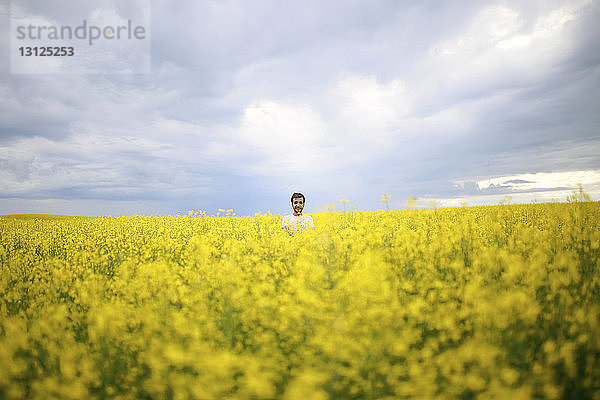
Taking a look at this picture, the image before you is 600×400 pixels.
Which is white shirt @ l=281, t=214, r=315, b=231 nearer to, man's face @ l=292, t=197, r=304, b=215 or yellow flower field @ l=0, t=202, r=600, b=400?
man's face @ l=292, t=197, r=304, b=215

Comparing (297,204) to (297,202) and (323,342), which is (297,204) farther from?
(323,342)

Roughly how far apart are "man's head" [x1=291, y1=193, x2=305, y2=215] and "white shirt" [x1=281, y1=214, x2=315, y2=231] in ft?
0.61

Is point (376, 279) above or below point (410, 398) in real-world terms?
above

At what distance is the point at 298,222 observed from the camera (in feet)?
26.4

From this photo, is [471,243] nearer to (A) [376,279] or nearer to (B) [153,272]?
(A) [376,279]

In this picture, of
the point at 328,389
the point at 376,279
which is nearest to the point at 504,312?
the point at 376,279

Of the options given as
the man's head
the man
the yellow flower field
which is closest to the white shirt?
the man

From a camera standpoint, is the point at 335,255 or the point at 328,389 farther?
the point at 335,255

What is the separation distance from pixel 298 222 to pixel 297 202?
593 millimetres

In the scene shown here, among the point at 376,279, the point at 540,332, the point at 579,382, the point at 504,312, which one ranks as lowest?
the point at 579,382

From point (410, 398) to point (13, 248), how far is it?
11.4 meters

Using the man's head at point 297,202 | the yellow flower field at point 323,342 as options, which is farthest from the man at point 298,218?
the yellow flower field at point 323,342

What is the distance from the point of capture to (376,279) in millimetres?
3039

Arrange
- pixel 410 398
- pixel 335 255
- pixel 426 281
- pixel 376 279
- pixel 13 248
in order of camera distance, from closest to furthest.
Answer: pixel 410 398
pixel 376 279
pixel 426 281
pixel 335 255
pixel 13 248
